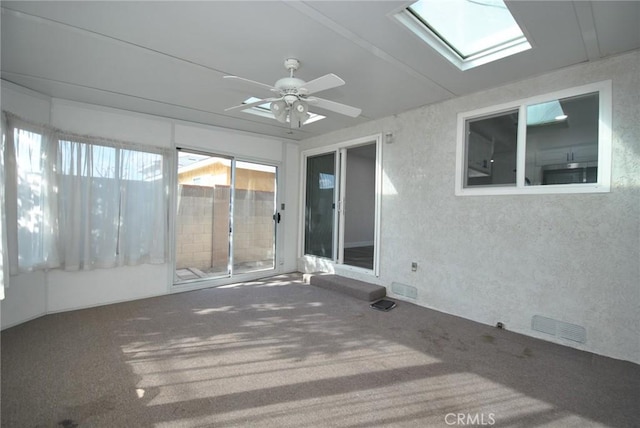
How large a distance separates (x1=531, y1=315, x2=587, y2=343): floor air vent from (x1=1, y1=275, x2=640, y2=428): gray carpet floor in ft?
0.45

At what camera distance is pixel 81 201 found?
134 inches

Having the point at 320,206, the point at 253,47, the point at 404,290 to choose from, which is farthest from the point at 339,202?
the point at 253,47

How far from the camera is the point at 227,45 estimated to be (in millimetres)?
2348

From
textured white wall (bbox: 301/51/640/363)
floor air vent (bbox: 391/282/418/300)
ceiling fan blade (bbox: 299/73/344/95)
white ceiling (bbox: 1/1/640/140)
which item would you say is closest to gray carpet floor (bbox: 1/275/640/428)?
textured white wall (bbox: 301/51/640/363)

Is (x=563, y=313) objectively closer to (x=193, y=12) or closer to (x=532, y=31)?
(x=532, y=31)

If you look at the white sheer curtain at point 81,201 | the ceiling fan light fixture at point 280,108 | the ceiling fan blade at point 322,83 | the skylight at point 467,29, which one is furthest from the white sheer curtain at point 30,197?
the skylight at point 467,29

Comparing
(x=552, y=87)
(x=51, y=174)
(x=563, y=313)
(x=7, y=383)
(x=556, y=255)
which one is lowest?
(x=7, y=383)

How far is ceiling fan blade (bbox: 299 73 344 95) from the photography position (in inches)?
84.4

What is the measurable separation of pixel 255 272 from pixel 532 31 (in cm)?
470

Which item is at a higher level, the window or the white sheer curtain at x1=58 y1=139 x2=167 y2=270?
the window

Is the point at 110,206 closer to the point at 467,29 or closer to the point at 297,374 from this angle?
the point at 297,374

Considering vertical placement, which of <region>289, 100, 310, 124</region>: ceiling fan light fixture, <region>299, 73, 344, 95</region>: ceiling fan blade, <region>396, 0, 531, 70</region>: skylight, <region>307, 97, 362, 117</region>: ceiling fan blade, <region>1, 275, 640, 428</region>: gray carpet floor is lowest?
<region>1, 275, 640, 428</region>: gray carpet floor

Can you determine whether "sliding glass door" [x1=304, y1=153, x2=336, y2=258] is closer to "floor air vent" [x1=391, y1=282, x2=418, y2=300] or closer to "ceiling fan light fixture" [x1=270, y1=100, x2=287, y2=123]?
"floor air vent" [x1=391, y1=282, x2=418, y2=300]

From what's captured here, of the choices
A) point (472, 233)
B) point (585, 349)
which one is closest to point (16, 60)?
point (472, 233)
